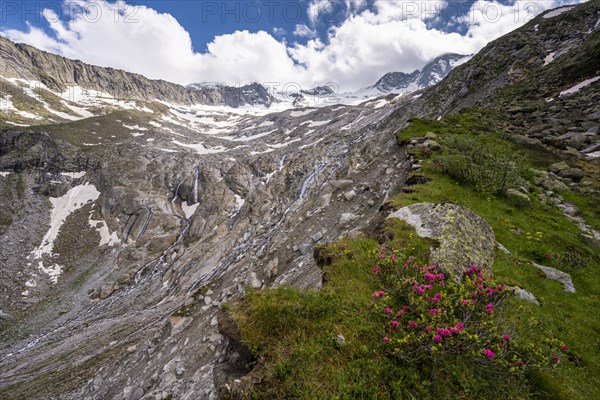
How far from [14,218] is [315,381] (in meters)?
88.6

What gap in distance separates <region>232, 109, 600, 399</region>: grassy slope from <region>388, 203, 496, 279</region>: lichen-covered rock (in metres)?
0.49

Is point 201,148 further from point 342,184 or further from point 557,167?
point 557,167

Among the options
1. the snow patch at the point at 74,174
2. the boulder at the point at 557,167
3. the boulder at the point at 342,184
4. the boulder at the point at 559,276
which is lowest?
the boulder at the point at 557,167

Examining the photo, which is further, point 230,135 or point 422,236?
point 230,135

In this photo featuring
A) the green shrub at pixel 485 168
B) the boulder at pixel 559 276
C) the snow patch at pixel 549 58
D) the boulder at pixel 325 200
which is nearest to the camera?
the boulder at pixel 559 276

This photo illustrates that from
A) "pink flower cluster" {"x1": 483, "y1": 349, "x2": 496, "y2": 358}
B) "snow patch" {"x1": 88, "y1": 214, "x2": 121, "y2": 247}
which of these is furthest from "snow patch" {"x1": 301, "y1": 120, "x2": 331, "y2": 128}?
"pink flower cluster" {"x1": 483, "y1": 349, "x2": 496, "y2": 358}

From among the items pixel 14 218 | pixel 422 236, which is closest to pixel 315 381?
pixel 422 236

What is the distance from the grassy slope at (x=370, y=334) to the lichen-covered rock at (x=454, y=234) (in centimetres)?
49

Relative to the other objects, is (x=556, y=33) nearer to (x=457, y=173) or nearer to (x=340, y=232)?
(x=457, y=173)

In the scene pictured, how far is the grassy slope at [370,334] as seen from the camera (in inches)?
171

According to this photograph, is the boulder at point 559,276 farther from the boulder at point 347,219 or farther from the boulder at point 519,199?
the boulder at point 347,219

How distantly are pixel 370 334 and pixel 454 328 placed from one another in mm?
1461

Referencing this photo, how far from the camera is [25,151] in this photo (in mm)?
81125

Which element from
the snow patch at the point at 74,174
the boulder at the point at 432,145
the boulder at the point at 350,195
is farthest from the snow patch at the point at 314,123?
the boulder at the point at 350,195
